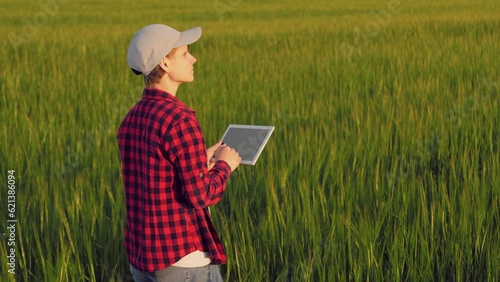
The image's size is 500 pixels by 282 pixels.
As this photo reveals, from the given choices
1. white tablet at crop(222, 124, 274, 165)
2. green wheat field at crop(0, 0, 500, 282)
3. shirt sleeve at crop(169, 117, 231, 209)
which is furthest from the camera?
green wheat field at crop(0, 0, 500, 282)

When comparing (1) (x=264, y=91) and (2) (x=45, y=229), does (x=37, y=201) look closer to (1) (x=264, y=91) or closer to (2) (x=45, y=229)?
(2) (x=45, y=229)

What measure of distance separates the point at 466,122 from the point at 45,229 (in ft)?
8.04

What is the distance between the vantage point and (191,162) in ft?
5.89

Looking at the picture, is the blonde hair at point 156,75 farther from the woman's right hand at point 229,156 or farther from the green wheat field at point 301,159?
the green wheat field at point 301,159

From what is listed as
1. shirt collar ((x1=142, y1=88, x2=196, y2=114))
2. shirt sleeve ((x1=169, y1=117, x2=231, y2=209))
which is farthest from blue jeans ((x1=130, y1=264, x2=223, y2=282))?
shirt collar ((x1=142, y1=88, x2=196, y2=114))

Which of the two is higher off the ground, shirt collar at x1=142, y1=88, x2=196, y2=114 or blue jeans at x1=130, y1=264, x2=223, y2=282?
shirt collar at x1=142, y1=88, x2=196, y2=114

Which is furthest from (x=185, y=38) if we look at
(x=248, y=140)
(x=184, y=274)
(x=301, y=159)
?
(x=301, y=159)

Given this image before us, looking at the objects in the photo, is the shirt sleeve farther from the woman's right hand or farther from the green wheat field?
the green wheat field

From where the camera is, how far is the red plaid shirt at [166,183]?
1799 millimetres

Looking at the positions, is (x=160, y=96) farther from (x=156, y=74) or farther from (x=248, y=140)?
(x=248, y=140)

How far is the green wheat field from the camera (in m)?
2.76

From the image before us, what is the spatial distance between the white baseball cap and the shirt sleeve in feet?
0.54

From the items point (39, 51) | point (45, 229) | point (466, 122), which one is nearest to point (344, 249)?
point (45, 229)

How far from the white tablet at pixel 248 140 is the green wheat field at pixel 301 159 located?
66cm
